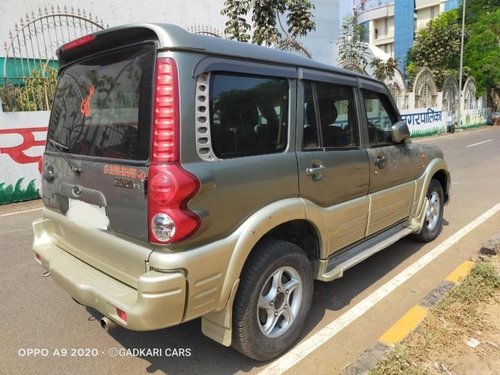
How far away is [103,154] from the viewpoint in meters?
2.56

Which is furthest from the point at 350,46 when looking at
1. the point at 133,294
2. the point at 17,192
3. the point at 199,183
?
the point at 133,294

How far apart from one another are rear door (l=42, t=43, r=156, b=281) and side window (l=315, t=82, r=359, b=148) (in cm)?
142

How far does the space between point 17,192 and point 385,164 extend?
7.55 m

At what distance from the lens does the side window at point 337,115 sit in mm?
3156

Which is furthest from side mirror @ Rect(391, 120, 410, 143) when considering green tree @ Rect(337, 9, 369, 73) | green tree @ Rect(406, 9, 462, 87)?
green tree @ Rect(406, 9, 462, 87)

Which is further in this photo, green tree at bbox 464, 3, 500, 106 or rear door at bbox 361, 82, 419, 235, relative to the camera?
green tree at bbox 464, 3, 500, 106

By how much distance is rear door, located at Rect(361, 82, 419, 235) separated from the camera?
3.69 metres

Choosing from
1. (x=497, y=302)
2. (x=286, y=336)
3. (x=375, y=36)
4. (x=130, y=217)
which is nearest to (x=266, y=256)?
(x=286, y=336)

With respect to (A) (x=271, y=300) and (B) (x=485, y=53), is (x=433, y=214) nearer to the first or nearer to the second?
(A) (x=271, y=300)

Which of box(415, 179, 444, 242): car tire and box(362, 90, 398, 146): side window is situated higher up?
box(362, 90, 398, 146): side window

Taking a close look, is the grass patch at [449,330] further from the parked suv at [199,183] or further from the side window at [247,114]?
the side window at [247,114]

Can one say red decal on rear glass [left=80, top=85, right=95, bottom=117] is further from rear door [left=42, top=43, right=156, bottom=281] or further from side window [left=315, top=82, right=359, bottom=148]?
side window [left=315, top=82, right=359, bottom=148]

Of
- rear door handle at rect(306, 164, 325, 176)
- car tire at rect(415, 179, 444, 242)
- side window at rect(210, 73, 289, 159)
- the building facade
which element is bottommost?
car tire at rect(415, 179, 444, 242)

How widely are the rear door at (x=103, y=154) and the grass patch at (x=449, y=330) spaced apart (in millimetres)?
1716
